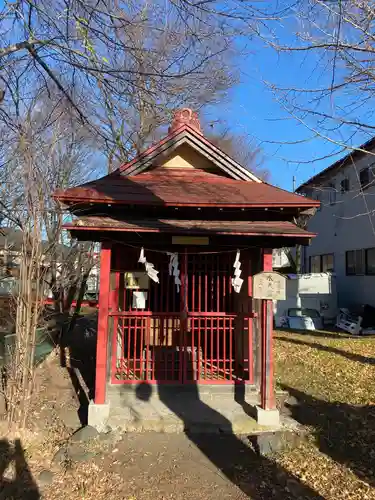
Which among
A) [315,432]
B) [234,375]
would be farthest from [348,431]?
[234,375]

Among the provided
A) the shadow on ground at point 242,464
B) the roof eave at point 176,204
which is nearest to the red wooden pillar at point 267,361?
the shadow on ground at point 242,464

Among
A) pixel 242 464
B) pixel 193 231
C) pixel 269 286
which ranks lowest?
pixel 242 464

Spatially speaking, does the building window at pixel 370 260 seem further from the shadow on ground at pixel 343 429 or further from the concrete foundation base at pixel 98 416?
the concrete foundation base at pixel 98 416

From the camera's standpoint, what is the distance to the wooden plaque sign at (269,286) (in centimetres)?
578

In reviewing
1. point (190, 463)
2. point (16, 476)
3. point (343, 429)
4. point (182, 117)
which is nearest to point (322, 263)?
point (182, 117)

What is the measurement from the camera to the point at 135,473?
4.54 meters

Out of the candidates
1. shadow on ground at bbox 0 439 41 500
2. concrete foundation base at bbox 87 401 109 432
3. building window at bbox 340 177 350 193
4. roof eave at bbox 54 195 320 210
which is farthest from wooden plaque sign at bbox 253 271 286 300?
building window at bbox 340 177 350 193

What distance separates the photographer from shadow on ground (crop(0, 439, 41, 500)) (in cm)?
403

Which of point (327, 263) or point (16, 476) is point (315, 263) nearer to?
point (327, 263)

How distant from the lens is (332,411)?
21.3ft

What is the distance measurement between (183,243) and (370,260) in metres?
12.9

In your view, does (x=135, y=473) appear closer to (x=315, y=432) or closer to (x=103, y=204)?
(x=315, y=432)

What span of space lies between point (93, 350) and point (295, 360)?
17.4 feet

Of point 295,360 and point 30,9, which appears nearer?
point 30,9
